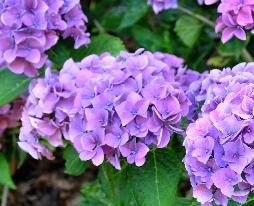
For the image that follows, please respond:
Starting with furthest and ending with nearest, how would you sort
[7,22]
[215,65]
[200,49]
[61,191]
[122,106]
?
[61,191], [200,49], [215,65], [7,22], [122,106]

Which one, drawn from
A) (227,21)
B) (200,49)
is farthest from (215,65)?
(227,21)

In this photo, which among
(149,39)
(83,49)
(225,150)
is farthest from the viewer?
(149,39)

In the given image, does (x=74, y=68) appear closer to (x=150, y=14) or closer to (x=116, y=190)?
(x=116, y=190)

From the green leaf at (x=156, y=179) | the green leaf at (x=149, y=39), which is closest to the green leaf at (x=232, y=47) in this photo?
the green leaf at (x=149, y=39)

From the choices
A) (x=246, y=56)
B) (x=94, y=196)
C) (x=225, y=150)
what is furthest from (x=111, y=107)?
(x=246, y=56)

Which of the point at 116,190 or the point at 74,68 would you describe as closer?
the point at 74,68

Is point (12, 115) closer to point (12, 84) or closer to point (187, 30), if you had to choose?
point (12, 84)

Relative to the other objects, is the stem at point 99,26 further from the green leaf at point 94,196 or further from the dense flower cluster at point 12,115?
the green leaf at point 94,196

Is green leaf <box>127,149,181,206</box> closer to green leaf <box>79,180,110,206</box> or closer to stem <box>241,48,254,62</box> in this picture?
green leaf <box>79,180,110,206</box>
